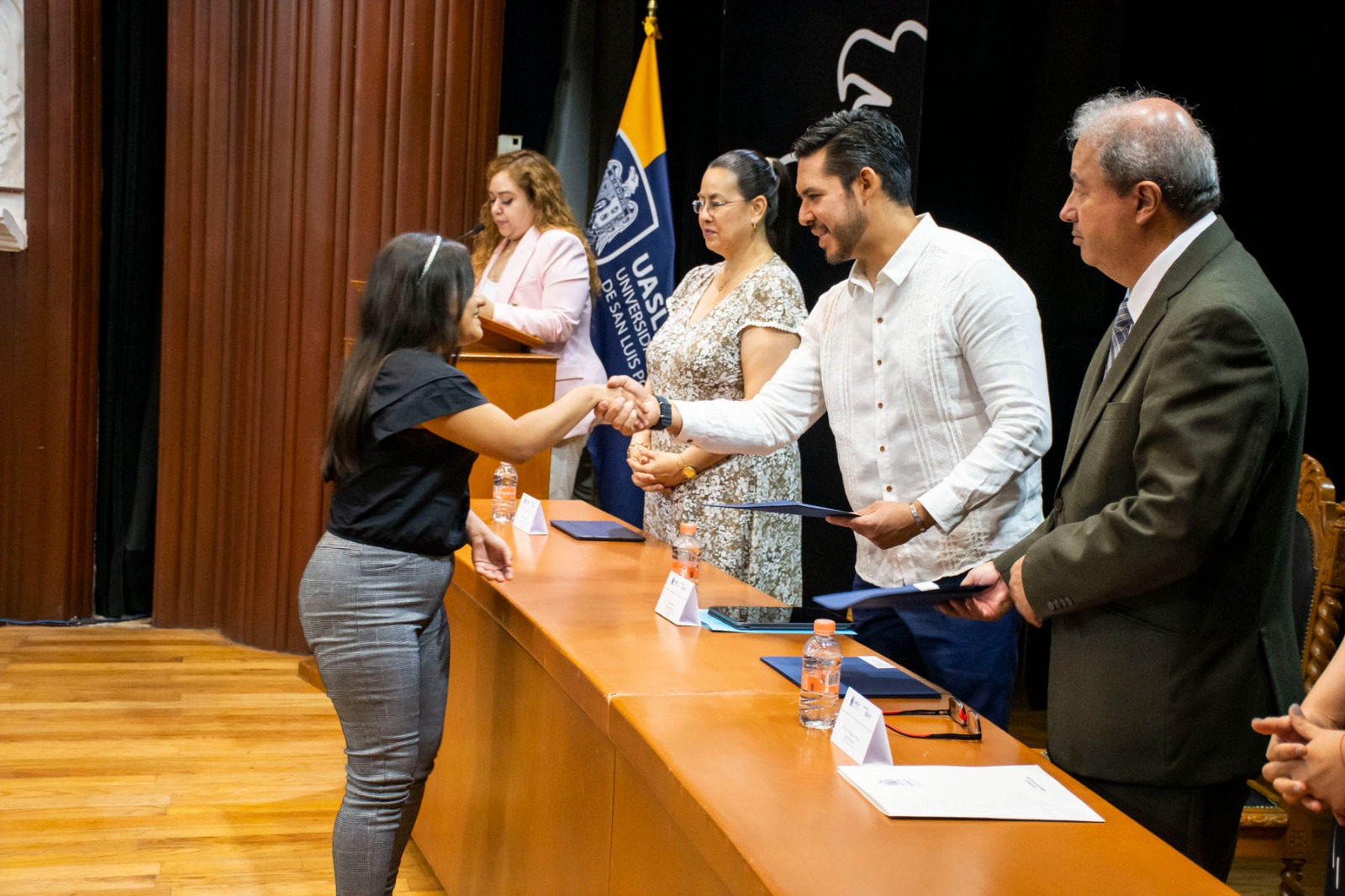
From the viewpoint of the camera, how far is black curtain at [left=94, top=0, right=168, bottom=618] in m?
4.79

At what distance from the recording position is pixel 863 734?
57.4 inches

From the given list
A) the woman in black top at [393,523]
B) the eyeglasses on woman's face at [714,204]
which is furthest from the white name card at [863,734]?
the eyeglasses on woman's face at [714,204]

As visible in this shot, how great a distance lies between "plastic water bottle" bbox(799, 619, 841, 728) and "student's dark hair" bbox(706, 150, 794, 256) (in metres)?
1.70

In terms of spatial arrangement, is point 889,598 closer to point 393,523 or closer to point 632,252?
point 393,523

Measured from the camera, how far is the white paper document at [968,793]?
1318 mm

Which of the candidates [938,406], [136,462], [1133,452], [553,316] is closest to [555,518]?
[553,316]

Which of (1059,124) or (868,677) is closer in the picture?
(868,677)

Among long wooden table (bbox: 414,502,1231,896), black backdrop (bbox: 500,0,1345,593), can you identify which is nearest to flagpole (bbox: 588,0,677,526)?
black backdrop (bbox: 500,0,1345,593)

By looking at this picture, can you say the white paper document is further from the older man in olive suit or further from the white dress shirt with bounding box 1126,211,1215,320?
the white dress shirt with bounding box 1126,211,1215,320

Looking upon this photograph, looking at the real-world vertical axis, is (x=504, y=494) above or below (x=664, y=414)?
below

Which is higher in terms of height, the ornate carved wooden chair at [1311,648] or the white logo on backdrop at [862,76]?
the white logo on backdrop at [862,76]

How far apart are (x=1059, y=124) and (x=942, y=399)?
2073 mm

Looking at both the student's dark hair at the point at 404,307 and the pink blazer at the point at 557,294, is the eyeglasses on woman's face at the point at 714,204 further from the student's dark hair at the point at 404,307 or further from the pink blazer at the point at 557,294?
the student's dark hair at the point at 404,307

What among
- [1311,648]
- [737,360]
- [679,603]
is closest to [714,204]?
[737,360]
